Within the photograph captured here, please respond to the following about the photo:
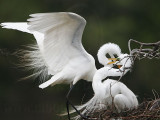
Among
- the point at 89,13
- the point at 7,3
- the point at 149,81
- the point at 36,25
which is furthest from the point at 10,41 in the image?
the point at 36,25

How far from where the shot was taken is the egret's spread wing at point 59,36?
3720 mm

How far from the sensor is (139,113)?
3.63 meters

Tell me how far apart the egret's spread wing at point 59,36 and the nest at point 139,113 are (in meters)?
0.63

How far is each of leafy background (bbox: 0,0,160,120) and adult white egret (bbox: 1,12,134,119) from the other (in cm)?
290

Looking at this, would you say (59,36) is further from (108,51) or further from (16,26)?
(16,26)

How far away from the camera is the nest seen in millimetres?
3453

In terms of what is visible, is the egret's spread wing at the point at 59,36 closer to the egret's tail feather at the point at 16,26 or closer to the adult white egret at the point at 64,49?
the adult white egret at the point at 64,49

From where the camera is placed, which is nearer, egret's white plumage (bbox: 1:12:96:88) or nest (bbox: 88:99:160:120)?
nest (bbox: 88:99:160:120)

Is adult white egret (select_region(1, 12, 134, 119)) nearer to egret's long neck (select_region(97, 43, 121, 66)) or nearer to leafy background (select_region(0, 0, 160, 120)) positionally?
egret's long neck (select_region(97, 43, 121, 66))

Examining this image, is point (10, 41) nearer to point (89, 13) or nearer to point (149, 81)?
point (89, 13)

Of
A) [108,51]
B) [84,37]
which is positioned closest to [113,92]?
[108,51]

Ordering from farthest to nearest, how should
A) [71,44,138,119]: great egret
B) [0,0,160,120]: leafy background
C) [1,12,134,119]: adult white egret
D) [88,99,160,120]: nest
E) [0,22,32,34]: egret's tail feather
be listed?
[0,0,160,120]: leafy background, [0,22,32,34]: egret's tail feather, [71,44,138,119]: great egret, [1,12,134,119]: adult white egret, [88,99,160,120]: nest

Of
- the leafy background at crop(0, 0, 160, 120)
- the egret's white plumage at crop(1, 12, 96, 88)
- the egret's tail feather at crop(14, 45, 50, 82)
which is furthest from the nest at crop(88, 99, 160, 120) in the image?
the leafy background at crop(0, 0, 160, 120)

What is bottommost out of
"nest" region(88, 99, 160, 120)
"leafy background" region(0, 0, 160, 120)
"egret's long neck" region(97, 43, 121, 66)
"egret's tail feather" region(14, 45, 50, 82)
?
"leafy background" region(0, 0, 160, 120)
